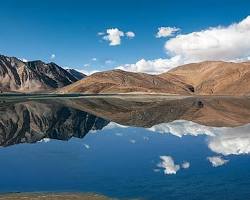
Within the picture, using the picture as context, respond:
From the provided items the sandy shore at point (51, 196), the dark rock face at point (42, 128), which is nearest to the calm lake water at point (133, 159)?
the dark rock face at point (42, 128)

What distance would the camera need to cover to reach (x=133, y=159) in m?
32.5

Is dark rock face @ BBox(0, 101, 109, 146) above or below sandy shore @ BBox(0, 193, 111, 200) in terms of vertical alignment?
above

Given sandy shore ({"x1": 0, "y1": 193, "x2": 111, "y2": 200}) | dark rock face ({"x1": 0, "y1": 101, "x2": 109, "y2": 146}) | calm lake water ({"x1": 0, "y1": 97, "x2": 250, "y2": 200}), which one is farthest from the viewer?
dark rock face ({"x1": 0, "y1": 101, "x2": 109, "y2": 146})

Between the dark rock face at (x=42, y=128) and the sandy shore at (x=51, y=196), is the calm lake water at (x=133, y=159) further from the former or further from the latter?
the sandy shore at (x=51, y=196)

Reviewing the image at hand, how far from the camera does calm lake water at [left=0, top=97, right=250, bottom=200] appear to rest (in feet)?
75.1

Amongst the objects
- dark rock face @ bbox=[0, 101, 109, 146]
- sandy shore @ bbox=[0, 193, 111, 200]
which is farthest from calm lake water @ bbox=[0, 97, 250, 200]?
sandy shore @ bbox=[0, 193, 111, 200]

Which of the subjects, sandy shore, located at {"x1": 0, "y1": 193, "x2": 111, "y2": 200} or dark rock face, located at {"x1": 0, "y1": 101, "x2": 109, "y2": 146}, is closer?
sandy shore, located at {"x1": 0, "y1": 193, "x2": 111, "y2": 200}

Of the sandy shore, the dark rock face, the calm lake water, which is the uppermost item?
the dark rock face

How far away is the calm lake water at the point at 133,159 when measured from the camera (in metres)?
22.9

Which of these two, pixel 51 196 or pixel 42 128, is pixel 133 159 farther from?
pixel 42 128

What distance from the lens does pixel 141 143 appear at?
41438mm

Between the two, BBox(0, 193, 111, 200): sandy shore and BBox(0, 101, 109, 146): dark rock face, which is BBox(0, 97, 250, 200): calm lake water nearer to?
BBox(0, 101, 109, 146): dark rock face

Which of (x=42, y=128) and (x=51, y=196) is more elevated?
(x=42, y=128)

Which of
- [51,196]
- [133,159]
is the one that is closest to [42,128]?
[133,159]
